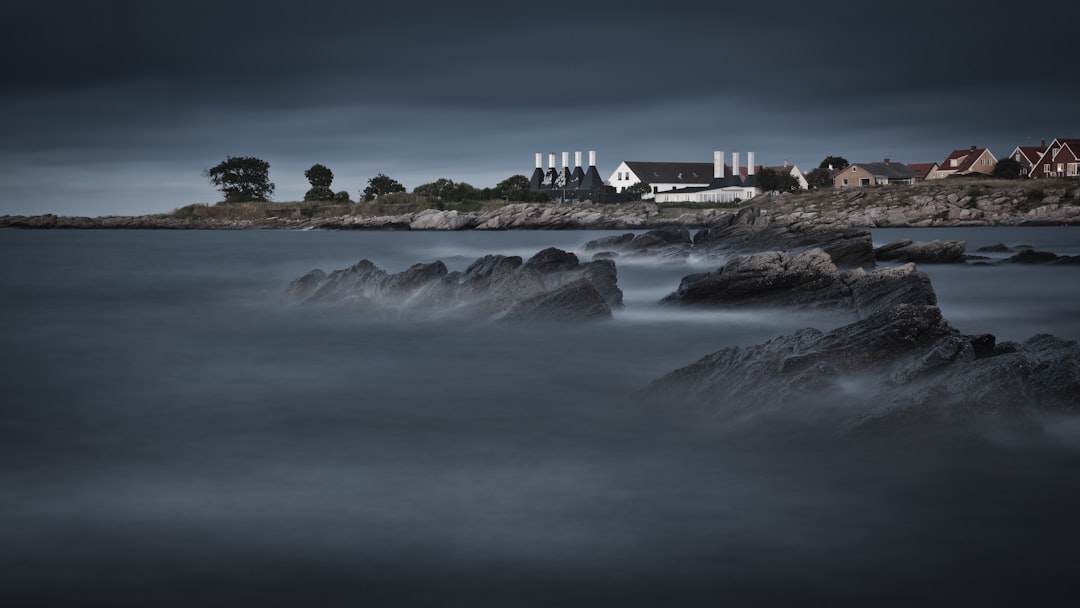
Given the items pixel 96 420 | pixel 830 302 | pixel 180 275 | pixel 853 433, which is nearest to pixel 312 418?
pixel 96 420

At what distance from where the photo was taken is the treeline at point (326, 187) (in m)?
114

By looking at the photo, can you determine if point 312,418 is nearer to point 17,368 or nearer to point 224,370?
point 224,370

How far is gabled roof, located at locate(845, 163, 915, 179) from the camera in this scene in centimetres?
11300

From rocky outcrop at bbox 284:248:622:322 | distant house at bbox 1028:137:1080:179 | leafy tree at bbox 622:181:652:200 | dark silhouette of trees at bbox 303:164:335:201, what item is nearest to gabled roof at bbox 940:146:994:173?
distant house at bbox 1028:137:1080:179

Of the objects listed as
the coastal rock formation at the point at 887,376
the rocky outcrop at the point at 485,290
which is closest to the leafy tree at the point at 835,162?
the rocky outcrop at the point at 485,290

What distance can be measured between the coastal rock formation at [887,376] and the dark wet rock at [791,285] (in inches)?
261

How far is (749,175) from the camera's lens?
11450cm

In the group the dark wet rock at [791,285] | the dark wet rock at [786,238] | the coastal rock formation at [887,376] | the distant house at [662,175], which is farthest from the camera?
the distant house at [662,175]

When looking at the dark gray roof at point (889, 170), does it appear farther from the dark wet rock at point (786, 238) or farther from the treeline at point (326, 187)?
the dark wet rock at point (786, 238)

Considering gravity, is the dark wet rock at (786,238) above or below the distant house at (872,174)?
below

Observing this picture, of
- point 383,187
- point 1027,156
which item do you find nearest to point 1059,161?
point 1027,156

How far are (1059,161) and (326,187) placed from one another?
91.4m

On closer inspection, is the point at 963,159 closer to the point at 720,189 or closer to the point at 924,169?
the point at 924,169

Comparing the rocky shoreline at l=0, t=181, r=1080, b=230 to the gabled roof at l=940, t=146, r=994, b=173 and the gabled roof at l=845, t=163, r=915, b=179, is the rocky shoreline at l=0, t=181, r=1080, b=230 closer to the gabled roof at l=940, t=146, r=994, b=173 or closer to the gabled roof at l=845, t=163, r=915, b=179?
the gabled roof at l=845, t=163, r=915, b=179
